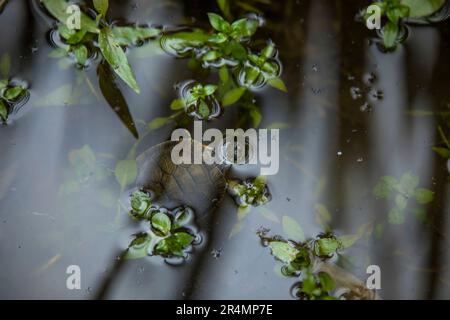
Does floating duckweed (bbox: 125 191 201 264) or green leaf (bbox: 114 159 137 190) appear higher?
green leaf (bbox: 114 159 137 190)

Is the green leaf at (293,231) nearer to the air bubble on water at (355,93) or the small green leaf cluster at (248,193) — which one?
the small green leaf cluster at (248,193)

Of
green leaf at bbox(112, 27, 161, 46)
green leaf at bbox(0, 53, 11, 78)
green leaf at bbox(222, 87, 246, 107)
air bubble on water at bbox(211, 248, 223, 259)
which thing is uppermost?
green leaf at bbox(112, 27, 161, 46)

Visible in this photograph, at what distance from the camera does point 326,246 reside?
192 cm

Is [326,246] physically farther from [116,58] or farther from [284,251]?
[116,58]

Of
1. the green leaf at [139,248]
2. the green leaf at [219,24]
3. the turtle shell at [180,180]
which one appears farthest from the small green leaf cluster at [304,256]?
the green leaf at [219,24]

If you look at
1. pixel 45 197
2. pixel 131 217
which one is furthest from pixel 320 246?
pixel 45 197

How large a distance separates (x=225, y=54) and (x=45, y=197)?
34.2 inches

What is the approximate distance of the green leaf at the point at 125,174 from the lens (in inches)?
77.6

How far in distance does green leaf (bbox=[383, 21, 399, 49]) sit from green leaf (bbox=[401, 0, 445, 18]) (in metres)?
0.08

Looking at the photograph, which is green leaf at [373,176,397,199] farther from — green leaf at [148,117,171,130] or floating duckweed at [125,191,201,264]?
green leaf at [148,117,171,130]

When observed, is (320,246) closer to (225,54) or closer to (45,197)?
(225,54)

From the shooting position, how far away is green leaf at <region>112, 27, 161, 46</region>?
6.83 ft

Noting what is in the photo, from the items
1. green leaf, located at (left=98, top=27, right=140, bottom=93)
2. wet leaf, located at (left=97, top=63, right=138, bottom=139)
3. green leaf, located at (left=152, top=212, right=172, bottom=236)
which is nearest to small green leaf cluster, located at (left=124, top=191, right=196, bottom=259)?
green leaf, located at (left=152, top=212, right=172, bottom=236)

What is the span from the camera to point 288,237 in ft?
6.42
